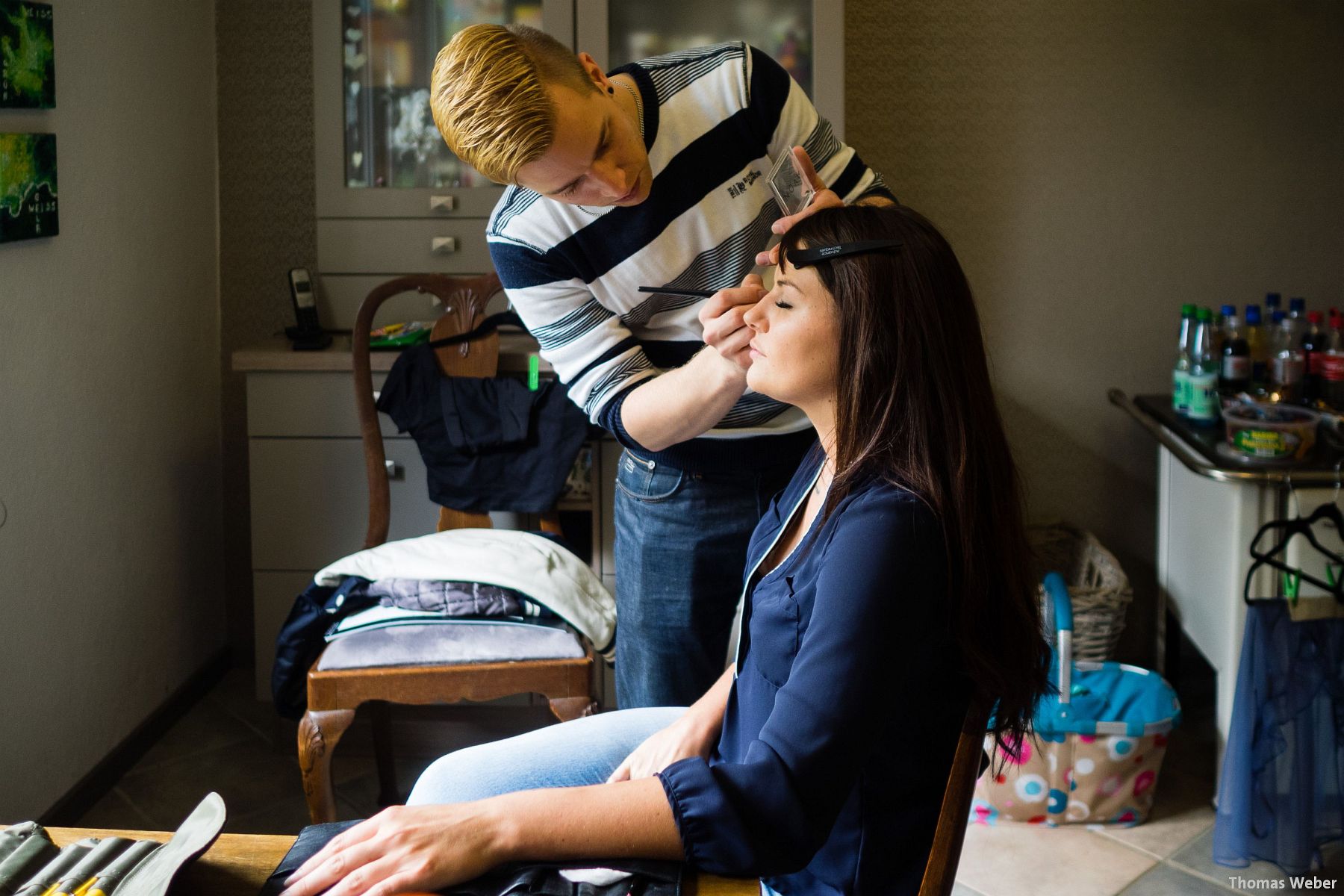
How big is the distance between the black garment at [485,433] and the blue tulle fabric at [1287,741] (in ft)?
4.46

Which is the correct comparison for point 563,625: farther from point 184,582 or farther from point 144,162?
point 144,162

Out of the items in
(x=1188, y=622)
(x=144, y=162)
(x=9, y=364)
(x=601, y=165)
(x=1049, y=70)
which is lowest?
(x=1188, y=622)

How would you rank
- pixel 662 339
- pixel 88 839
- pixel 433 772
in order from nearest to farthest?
pixel 88 839 → pixel 433 772 → pixel 662 339

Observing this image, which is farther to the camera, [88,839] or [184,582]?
[184,582]

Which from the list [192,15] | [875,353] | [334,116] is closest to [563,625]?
[875,353]

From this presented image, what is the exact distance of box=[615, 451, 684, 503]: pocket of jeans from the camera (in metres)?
1.70

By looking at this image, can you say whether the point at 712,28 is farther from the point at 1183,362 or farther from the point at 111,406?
the point at 111,406

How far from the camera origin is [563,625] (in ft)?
7.19

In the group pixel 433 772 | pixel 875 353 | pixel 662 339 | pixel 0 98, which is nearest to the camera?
pixel 875 353

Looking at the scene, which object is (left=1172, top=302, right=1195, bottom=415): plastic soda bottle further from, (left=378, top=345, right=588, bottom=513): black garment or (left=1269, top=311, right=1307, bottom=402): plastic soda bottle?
(left=378, top=345, right=588, bottom=513): black garment

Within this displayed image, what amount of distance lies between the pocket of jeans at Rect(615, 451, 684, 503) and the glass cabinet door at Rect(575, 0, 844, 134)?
1205 mm

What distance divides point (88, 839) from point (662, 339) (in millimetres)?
966

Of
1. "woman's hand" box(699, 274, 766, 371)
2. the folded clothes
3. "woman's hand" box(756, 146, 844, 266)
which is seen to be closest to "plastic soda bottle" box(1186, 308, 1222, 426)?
"woman's hand" box(756, 146, 844, 266)

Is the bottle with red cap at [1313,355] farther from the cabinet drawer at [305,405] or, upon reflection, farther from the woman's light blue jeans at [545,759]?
the cabinet drawer at [305,405]
